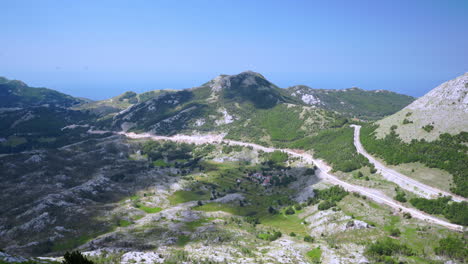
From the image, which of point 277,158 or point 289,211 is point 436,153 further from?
point 277,158

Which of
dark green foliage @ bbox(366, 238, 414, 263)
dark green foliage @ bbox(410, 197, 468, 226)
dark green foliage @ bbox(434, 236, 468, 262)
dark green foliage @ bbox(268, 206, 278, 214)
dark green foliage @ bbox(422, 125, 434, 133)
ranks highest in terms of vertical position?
dark green foliage @ bbox(422, 125, 434, 133)

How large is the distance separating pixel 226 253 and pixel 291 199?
64.2 metres

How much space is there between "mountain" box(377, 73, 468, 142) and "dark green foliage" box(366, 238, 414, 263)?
78.9m

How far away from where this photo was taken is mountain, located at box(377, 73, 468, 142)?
4978 inches

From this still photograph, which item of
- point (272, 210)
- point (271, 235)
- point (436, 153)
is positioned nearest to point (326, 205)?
point (272, 210)

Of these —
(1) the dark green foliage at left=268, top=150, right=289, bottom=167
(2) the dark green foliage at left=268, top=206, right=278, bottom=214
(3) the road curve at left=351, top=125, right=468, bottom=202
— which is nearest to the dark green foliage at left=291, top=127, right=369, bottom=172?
(3) the road curve at left=351, top=125, right=468, bottom=202

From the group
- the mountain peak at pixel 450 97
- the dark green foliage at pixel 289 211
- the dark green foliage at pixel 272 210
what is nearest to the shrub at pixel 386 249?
the dark green foliage at pixel 289 211

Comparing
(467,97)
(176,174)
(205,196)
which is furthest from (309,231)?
(467,97)

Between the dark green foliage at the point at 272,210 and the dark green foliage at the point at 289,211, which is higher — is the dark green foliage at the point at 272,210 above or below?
below

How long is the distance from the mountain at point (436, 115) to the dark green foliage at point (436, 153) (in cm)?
517

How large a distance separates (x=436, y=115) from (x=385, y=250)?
340 feet

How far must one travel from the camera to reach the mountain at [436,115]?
126438 mm

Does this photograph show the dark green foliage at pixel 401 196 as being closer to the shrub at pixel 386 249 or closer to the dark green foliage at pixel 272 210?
the shrub at pixel 386 249

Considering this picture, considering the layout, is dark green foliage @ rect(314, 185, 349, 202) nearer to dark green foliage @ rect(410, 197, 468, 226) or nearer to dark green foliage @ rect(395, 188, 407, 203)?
dark green foliage @ rect(395, 188, 407, 203)
